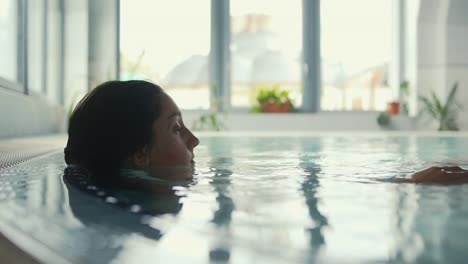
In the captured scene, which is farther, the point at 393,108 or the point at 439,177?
the point at 393,108

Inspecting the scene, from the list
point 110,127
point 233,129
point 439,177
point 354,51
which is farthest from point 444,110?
point 110,127

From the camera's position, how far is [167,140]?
1870 millimetres

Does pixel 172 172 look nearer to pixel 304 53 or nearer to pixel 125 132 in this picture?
pixel 125 132

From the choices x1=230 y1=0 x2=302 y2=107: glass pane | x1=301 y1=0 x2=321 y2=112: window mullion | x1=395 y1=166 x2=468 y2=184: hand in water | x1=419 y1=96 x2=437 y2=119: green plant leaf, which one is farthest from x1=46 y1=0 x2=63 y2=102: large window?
x1=395 y1=166 x2=468 y2=184: hand in water

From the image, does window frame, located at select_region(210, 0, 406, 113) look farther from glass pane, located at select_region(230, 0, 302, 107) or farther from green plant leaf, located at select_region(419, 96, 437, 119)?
green plant leaf, located at select_region(419, 96, 437, 119)

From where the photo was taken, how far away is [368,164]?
2248 millimetres

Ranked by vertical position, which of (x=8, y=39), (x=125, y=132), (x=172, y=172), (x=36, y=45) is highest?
(x=36, y=45)

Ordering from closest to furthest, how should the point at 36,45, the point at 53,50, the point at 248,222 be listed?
the point at 248,222
the point at 36,45
the point at 53,50

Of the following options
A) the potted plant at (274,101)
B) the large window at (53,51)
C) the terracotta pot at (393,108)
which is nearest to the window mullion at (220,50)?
the potted plant at (274,101)

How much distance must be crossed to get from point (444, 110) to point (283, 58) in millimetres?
2007

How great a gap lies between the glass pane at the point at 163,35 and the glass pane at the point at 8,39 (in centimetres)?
246

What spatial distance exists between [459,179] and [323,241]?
967 millimetres

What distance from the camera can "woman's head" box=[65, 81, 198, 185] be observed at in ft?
5.73

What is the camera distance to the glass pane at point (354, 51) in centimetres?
679
